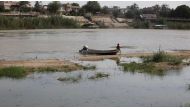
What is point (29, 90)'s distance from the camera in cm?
1694

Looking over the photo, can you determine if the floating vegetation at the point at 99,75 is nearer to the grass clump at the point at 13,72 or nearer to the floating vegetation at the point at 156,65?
the floating vegetation at the point at 156,65

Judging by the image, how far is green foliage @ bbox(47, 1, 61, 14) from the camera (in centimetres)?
11519

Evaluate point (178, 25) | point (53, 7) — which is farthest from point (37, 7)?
point (178, 25)

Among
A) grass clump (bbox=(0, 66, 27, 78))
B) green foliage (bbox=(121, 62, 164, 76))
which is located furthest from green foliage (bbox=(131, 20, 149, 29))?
grass clump (bbox=(0, 66, 27, 78))

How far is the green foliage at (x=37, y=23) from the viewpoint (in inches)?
3332

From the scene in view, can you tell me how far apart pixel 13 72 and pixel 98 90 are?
5.68 m

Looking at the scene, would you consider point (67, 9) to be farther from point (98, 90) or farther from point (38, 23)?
point (98, 90)

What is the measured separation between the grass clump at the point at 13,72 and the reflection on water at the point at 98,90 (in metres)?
0.51

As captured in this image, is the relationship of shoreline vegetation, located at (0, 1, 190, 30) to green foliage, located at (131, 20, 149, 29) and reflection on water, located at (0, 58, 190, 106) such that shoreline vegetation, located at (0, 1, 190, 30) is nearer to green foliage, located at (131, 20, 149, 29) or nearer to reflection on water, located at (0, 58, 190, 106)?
green foliage, located at (131, 20, 149, 29)

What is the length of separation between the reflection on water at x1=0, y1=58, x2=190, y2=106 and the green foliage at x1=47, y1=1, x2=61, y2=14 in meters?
94.0

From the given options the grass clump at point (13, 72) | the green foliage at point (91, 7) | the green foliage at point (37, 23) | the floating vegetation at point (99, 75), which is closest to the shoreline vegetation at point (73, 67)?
the grass clump at point (13, 72)

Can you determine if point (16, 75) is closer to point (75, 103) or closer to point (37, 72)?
point (37, 72)

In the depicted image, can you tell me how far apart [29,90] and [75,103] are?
318 cm

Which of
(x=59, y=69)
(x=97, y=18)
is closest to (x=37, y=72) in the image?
(x=59, y=69)
